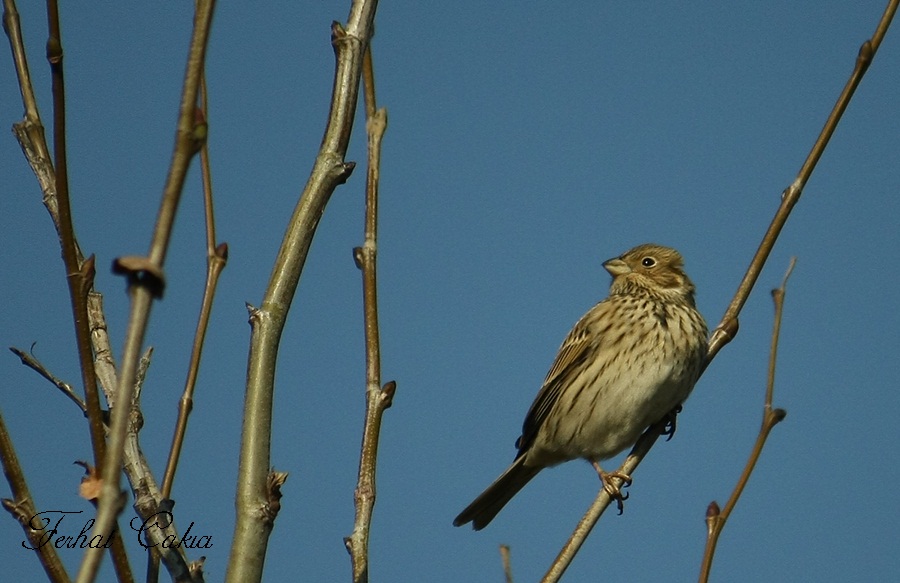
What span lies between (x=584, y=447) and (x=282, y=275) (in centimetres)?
478

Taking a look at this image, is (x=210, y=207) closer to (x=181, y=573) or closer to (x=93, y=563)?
(x=181, y=573)

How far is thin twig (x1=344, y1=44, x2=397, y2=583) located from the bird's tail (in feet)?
13.1

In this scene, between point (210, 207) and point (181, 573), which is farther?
point (210, 207)

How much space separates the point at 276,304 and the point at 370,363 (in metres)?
0.52

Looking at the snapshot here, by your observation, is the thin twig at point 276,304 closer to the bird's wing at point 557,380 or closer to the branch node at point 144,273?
the branch node at point 144,273

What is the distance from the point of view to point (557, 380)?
7473mm

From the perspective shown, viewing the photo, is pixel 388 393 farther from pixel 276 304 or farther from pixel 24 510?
pixel 24 510

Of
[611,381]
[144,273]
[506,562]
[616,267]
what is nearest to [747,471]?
[506,562]

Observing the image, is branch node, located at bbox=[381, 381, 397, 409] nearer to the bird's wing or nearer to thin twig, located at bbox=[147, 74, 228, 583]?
thin twig, located at bbox=[147, 74, 228, 583]

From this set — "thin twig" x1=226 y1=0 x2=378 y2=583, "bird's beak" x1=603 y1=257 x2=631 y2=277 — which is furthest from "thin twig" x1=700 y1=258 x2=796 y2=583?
"bird's beak" x1=603 y1=257 x2=631 y2=277

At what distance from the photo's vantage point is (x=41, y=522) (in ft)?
8.63

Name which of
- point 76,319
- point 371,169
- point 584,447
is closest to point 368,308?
point 371,169

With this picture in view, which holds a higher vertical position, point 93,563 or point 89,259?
point 89,259

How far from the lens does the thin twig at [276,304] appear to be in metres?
2.62
